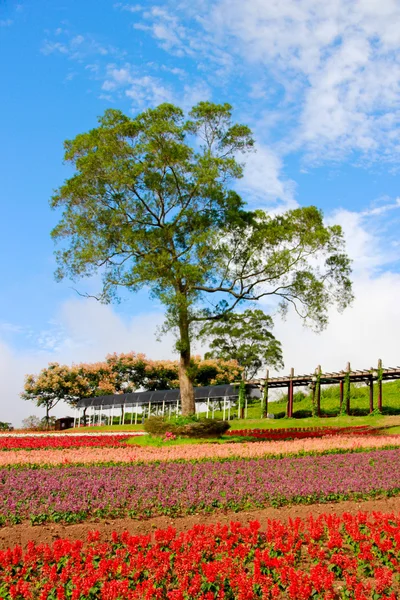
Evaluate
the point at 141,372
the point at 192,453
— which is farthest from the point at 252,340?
the point at 192,453

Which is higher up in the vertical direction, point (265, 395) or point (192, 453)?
point (265, 395)

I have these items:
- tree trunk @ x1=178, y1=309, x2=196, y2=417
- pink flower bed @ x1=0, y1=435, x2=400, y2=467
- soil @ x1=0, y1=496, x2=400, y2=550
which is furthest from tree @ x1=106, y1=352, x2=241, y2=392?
soil @ x1=0, y1=496, x2=400, y2=550

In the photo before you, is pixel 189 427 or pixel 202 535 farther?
pixel 189 427

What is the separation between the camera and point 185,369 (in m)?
25.8

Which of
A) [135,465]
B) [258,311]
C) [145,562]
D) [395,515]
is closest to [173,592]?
[145,562]

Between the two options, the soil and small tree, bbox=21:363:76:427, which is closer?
the soil

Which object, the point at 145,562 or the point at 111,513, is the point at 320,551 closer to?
the point at 145,562

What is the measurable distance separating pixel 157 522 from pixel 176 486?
1794mm

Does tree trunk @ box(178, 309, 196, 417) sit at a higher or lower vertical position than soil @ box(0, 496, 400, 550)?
higher

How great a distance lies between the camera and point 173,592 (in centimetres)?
592

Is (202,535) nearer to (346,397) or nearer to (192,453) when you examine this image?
(192,453)

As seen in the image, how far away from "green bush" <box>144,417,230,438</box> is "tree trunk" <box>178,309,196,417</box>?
9.15ft

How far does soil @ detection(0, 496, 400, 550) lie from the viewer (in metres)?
8.24

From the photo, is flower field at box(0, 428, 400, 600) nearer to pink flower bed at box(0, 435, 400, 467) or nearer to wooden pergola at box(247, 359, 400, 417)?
pink flower bed at box(0, 435, 400, 467)
